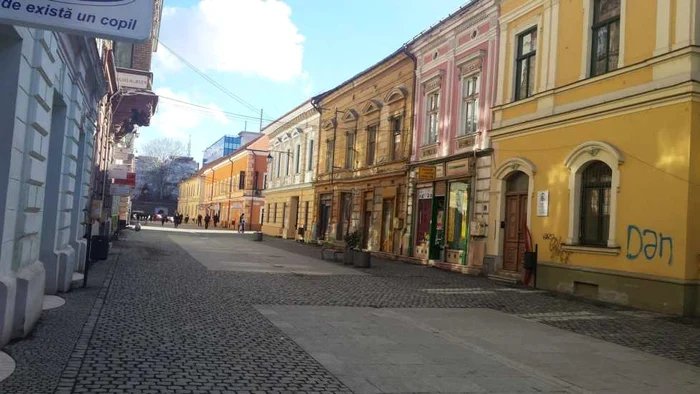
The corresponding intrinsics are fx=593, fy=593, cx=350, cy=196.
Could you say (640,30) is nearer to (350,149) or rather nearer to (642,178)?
(642,178)

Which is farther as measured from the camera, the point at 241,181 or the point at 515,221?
the point at 241,181

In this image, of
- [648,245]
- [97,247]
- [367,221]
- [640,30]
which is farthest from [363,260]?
[640,30]

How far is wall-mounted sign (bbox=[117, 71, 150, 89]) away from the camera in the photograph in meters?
21.6

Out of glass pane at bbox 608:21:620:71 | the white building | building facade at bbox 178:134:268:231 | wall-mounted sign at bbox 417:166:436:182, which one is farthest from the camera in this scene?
building facade at bbox 178:134:268:231

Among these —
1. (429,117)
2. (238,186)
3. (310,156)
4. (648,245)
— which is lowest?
(648,245)

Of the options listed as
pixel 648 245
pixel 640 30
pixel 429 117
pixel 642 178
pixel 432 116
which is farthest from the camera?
pixel 429 117

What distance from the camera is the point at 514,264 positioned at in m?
16.5

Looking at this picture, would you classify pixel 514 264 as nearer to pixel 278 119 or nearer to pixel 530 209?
pixel 530 209

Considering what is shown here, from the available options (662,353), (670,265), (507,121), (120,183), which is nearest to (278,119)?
(120,183)

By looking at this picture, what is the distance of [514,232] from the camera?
16.6 meters

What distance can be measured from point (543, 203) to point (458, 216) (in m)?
4.70

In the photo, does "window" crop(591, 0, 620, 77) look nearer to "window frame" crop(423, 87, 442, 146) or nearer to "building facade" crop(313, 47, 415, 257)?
"window frame" crop(423, 87, 442, 146)

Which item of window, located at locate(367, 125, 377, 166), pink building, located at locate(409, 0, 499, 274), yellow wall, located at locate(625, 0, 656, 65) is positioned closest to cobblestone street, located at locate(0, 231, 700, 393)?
pink building, located at locate(409, 0, 499, 274)

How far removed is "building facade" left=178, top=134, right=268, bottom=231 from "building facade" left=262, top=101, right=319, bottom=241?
4609 millimetres
